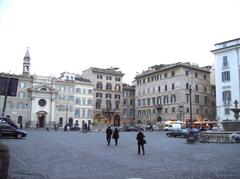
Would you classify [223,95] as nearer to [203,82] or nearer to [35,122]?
[203,82]

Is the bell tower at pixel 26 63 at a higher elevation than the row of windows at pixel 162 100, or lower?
higher

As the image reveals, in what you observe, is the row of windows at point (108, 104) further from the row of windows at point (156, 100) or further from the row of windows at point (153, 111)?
the row of windows at point (153, 111)

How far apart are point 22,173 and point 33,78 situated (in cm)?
→ 6784

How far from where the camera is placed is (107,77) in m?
86.3

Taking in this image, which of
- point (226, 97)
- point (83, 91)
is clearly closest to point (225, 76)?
point (226, 97)

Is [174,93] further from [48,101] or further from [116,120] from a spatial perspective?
[48,101]

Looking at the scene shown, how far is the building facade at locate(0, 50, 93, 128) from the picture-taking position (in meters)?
71.8

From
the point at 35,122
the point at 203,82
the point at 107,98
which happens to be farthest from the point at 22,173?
the point at 107,98

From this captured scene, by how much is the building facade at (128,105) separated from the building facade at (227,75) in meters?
37.8

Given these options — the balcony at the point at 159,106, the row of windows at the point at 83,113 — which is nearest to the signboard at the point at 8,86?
the balcony at the point at 159,106

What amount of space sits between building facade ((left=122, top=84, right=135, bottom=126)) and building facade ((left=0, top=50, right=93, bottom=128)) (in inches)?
457

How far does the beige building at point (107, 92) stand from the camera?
84312mm

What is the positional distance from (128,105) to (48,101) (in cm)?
2594

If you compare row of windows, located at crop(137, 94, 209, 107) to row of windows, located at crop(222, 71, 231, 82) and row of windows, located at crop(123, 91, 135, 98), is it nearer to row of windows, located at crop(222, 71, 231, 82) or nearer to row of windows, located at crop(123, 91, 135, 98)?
row of windows, located at crop(123, 91, 135, 98)
